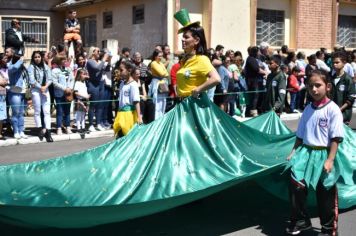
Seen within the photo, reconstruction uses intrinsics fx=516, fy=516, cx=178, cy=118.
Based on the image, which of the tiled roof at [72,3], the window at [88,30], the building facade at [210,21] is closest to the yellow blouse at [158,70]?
the building facade at [210,21]

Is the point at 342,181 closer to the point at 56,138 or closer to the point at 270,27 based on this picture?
the point at 56,138

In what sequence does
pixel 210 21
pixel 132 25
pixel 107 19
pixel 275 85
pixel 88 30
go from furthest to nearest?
pixel 88 30 < pixel 107 19 < pixel 132 25 < pixel 210 21 < pixel 275 85

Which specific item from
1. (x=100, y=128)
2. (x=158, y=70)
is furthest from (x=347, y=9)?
(x=100, y=128)

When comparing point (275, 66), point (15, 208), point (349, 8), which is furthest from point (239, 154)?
point (349, 8)

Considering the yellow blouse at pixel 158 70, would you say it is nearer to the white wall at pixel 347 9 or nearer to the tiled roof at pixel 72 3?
the tiled roof at pixel 72 3

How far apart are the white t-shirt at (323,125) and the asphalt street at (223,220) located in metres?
0.98

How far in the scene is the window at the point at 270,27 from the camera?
2067 centimetres

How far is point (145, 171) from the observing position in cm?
521

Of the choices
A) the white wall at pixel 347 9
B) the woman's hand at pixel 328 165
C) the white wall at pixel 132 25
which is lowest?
the woman's hand at pixel 328 165

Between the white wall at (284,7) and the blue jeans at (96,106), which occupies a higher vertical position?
the white wall at (284,7)

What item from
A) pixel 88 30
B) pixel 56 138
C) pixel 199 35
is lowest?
pixel 56 138

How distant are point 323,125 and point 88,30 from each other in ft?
63.8

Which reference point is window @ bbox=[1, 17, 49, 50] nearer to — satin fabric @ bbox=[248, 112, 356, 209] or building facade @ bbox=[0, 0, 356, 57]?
building facade @ bbox=[0, 0, 356, 57]

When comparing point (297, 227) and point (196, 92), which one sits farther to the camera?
point (196, 92)
